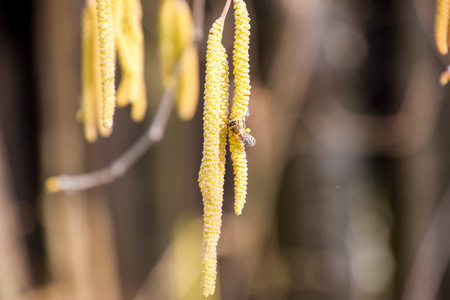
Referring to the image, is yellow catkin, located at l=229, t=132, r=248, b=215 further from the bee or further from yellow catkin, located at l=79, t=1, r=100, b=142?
yellow catkin, located at l=79, t=1, r=100, b=142

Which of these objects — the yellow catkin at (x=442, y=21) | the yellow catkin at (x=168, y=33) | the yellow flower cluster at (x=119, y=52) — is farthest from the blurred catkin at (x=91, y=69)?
the yellow catkin at (x=442, y=21)

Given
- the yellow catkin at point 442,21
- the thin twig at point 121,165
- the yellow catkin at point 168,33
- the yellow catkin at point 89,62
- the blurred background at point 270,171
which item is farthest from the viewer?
the blurred background at point 270,171

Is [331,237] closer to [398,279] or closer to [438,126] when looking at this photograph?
[398,279]

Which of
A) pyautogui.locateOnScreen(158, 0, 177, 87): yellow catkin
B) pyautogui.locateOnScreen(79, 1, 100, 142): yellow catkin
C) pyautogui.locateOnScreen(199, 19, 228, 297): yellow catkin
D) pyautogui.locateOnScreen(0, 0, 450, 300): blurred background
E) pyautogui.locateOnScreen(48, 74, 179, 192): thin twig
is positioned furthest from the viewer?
pyautogui.locateOnScreen(0, 0, 450, 300): blurred background

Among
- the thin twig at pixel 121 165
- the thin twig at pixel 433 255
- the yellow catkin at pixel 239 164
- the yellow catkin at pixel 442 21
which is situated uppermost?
the yellow catkin at pixel 442 21

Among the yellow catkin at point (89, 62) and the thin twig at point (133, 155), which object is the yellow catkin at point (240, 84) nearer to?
the yellow catkin at point (89, 62)

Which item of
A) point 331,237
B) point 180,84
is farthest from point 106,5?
point 331,237

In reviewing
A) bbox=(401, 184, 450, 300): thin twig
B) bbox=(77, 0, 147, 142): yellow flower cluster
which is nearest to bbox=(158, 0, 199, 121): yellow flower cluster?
bbox=(77, 0, 147, 142): yellow flower cluster
